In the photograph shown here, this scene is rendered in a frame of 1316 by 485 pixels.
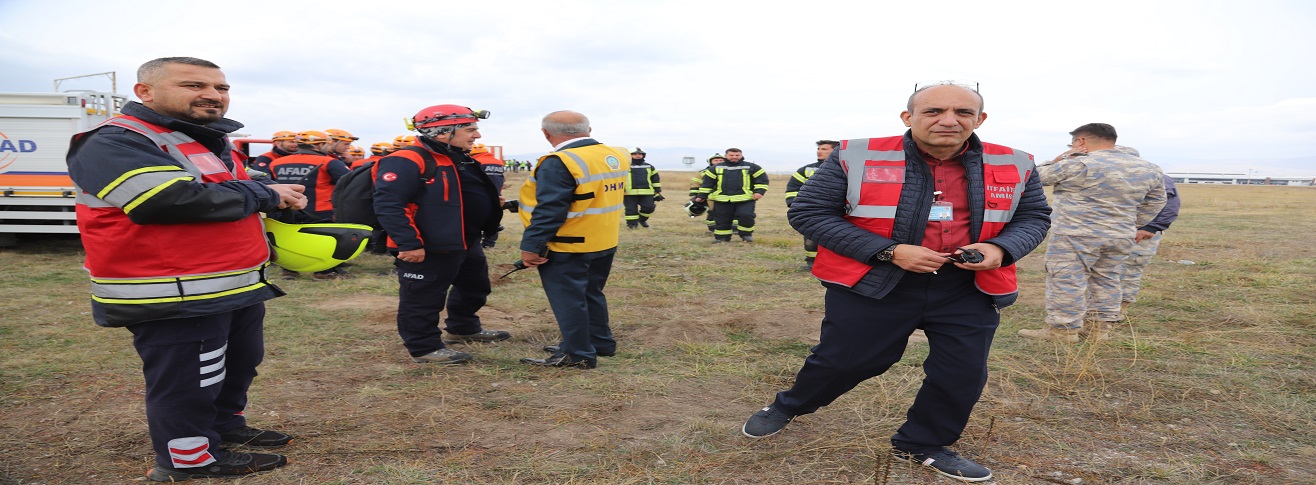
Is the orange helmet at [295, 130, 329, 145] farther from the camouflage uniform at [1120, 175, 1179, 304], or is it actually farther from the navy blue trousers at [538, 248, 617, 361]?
the camouflage uniform at [1120, 175, 1179, 304]

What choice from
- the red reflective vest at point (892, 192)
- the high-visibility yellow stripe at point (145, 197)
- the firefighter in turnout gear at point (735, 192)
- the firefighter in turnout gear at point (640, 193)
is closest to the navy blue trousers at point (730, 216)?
the firefighter in turnout gear at point (735, 192)

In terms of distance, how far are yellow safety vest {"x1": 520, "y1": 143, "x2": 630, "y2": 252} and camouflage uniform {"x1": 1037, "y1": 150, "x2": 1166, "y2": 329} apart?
11.1ft

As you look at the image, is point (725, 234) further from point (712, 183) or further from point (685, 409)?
point (685, 409)

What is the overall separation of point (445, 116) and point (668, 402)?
91.6 inches

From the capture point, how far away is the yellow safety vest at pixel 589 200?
14.6 ft

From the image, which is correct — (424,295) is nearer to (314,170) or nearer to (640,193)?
(314,170)

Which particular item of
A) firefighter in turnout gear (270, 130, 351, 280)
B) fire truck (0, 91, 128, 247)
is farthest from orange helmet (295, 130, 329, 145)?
fire truck (0, 91, 128, 247)

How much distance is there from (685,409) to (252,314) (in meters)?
2.20

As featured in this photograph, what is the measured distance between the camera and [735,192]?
12.3 metres

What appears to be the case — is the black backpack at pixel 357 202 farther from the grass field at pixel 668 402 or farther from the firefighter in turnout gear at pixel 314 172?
the firefighter in turnout gear at pixel 314 172

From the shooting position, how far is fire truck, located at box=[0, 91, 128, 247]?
977 centimetres

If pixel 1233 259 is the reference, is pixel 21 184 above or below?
above

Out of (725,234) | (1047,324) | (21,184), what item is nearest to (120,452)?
(1047,324)

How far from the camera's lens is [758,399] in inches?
165
